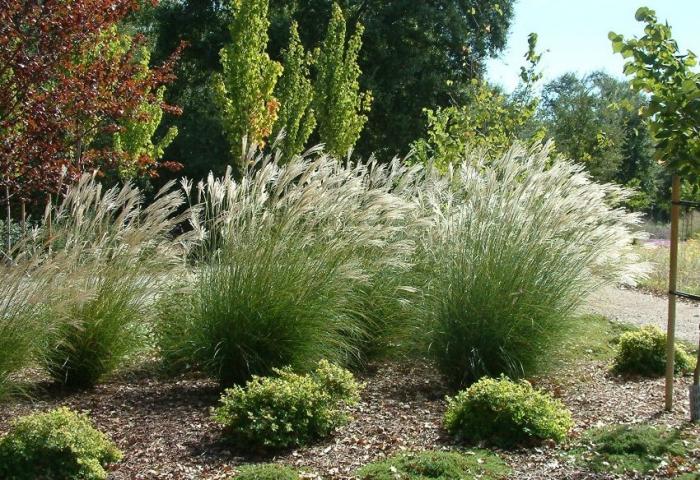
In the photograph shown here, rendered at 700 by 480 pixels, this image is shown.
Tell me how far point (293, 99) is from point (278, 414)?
1376 centimetres

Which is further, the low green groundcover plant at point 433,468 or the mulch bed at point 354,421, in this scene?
the mulch bed at point 354,421

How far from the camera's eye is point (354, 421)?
5168 millimetres

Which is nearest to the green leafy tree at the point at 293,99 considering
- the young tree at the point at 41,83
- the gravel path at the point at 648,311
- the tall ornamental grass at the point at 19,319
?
the gravel path at the point at 648,311

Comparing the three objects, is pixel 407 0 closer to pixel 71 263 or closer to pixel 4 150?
pixel 4 150

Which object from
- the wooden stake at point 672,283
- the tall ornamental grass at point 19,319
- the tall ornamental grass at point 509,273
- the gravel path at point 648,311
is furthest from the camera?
the gravel path at point 648,311

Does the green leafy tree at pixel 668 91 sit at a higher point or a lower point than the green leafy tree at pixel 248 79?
lower

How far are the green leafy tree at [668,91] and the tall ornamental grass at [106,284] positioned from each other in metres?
3.34

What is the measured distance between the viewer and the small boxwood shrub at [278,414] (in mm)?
4586

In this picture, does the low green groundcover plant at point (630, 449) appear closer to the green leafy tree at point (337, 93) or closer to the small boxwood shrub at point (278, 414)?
the small boxwood shrub at point (278, 414)

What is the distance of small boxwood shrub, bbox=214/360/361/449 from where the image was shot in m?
4.59

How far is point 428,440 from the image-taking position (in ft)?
16.0

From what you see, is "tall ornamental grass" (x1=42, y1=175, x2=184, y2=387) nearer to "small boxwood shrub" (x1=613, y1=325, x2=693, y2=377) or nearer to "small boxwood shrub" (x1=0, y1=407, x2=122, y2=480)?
"small boxwood shrub" (x1=0, y1=407, x2=122, y2=480)

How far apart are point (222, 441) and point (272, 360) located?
989 mm

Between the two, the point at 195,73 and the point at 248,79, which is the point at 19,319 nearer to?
the point at 248,79
